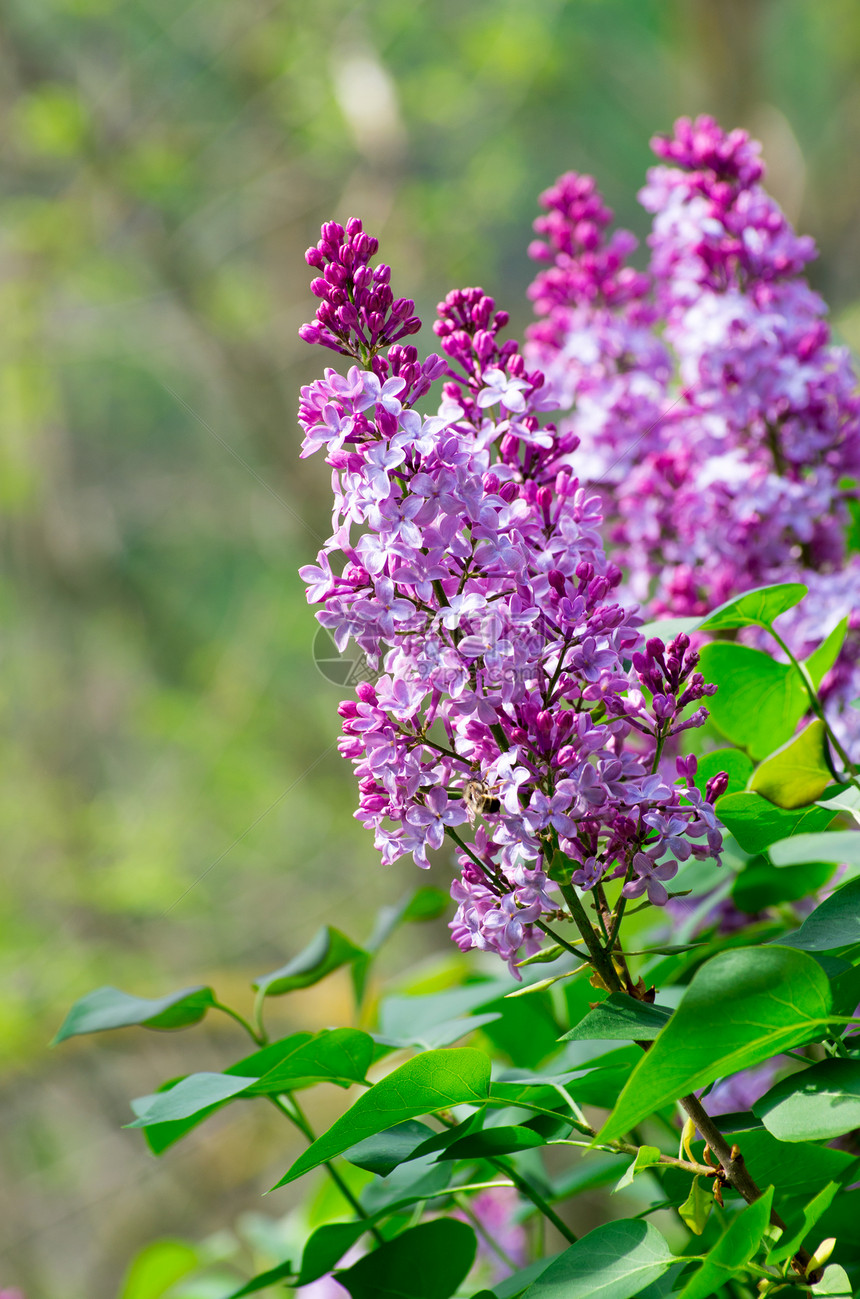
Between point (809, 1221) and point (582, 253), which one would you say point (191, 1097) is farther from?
point (582, 253)

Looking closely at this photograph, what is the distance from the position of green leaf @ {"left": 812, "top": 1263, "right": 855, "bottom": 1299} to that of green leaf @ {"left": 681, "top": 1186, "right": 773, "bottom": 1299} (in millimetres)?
35

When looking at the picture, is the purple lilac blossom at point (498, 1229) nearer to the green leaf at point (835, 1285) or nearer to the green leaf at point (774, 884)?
the green leaf at point (774, 884)

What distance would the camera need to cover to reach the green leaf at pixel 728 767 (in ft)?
1.57

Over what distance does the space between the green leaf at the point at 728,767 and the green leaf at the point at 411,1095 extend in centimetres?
17

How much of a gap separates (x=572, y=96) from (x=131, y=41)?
1.75 m

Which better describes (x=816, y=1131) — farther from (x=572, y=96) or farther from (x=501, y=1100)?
(x=572, y=96)

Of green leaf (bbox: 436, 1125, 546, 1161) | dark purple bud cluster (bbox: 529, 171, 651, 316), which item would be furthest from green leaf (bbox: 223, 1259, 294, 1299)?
dark purple bud cluster (bbox: 529, 171, 651, 316)

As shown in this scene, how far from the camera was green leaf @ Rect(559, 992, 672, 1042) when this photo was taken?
34 centimetres

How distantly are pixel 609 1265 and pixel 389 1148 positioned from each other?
82 mm

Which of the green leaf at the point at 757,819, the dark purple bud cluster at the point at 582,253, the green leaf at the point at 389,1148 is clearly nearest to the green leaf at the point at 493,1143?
the green leaf at the point at 389,1148

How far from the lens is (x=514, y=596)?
39 cm

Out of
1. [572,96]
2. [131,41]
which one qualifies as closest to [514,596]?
[131,41]

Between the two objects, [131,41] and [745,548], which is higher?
[131,41]

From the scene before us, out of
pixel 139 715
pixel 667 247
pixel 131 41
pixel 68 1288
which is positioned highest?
pixel 131 41
